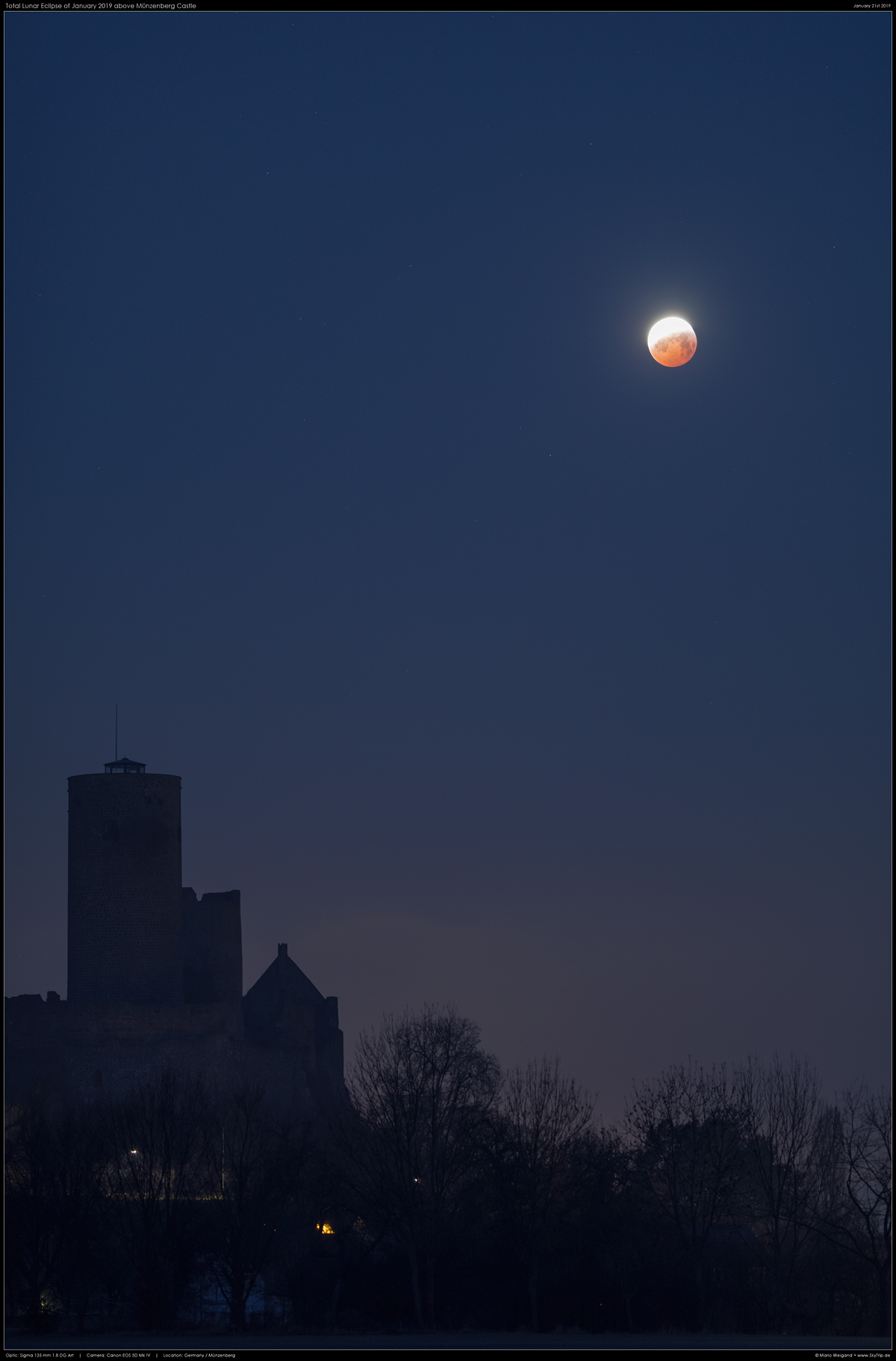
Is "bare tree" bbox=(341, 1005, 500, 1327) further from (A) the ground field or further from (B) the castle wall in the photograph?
(B) the castle wall

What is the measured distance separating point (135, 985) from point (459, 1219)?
2851cm

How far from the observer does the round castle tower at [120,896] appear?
6394 centimetres

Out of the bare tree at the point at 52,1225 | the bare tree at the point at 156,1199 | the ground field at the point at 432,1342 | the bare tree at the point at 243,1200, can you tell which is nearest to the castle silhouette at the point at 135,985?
the bare tree at the point at 156,1199

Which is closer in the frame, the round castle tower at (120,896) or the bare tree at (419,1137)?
the bare tree at (419,1137)

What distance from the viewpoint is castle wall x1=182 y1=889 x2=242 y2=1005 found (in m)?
67.3

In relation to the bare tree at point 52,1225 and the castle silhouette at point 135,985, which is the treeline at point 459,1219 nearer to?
the bare tree at point 52,1225

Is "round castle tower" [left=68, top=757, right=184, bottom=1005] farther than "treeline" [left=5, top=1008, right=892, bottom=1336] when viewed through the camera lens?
Yes

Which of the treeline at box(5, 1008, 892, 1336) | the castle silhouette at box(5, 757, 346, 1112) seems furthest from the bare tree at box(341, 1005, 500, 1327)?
the castle silhouette at box(5, 757, 346, 1112)

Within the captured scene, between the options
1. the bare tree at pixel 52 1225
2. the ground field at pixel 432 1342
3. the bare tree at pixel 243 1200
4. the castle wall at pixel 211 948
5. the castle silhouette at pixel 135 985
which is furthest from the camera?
the castle wall at pixel 211 948

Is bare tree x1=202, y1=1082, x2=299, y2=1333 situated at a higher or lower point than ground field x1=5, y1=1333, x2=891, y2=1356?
higher

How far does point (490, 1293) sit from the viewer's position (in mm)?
36781

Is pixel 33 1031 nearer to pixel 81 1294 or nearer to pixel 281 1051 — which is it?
pixel 281 1051

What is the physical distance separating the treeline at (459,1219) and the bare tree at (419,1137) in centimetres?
7

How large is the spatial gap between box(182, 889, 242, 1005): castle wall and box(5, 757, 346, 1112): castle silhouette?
6cm
